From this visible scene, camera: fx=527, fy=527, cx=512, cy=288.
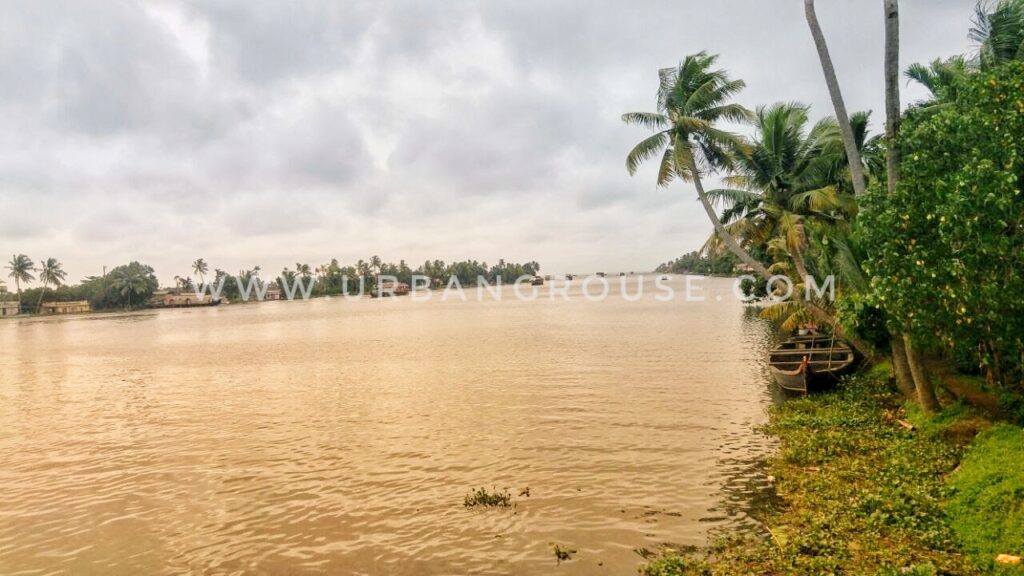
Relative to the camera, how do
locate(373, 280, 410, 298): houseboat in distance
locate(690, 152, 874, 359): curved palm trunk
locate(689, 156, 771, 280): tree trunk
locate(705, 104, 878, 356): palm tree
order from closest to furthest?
locate(690, 152, 874, 359): curved palm trunk < locate(689, 156, 771, 280): tree trunk < locate(705, 104, 878, 356): palm tree < locate(373, 280, 410, 298): houseboat in distance

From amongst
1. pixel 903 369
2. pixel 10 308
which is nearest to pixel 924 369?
pixel 903 369

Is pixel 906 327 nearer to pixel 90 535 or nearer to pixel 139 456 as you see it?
pixel 90 535

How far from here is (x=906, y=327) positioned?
31.1ft

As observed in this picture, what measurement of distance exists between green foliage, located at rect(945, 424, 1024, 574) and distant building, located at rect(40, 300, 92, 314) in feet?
459

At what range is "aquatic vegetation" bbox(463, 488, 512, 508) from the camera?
895cm

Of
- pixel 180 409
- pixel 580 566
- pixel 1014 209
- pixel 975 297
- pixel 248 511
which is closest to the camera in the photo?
pixel 580 566

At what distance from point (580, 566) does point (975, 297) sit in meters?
7.23

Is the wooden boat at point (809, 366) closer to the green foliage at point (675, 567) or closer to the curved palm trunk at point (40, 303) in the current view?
the green foliage at point (675, 567)

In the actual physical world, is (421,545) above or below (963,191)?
below

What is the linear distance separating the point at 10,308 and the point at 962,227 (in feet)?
481

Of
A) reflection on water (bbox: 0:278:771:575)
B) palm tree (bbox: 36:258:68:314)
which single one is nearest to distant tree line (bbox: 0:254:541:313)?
palm tree (bbox: 36:258:68:314)

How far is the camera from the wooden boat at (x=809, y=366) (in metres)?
15.0

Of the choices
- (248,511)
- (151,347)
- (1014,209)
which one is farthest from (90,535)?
(151,347)

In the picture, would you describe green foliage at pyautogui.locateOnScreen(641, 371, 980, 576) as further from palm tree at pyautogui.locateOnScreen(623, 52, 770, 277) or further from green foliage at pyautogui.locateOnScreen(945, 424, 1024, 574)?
palm tree at pyautogui.locateOnScreen(623, 52, 770, 277)
